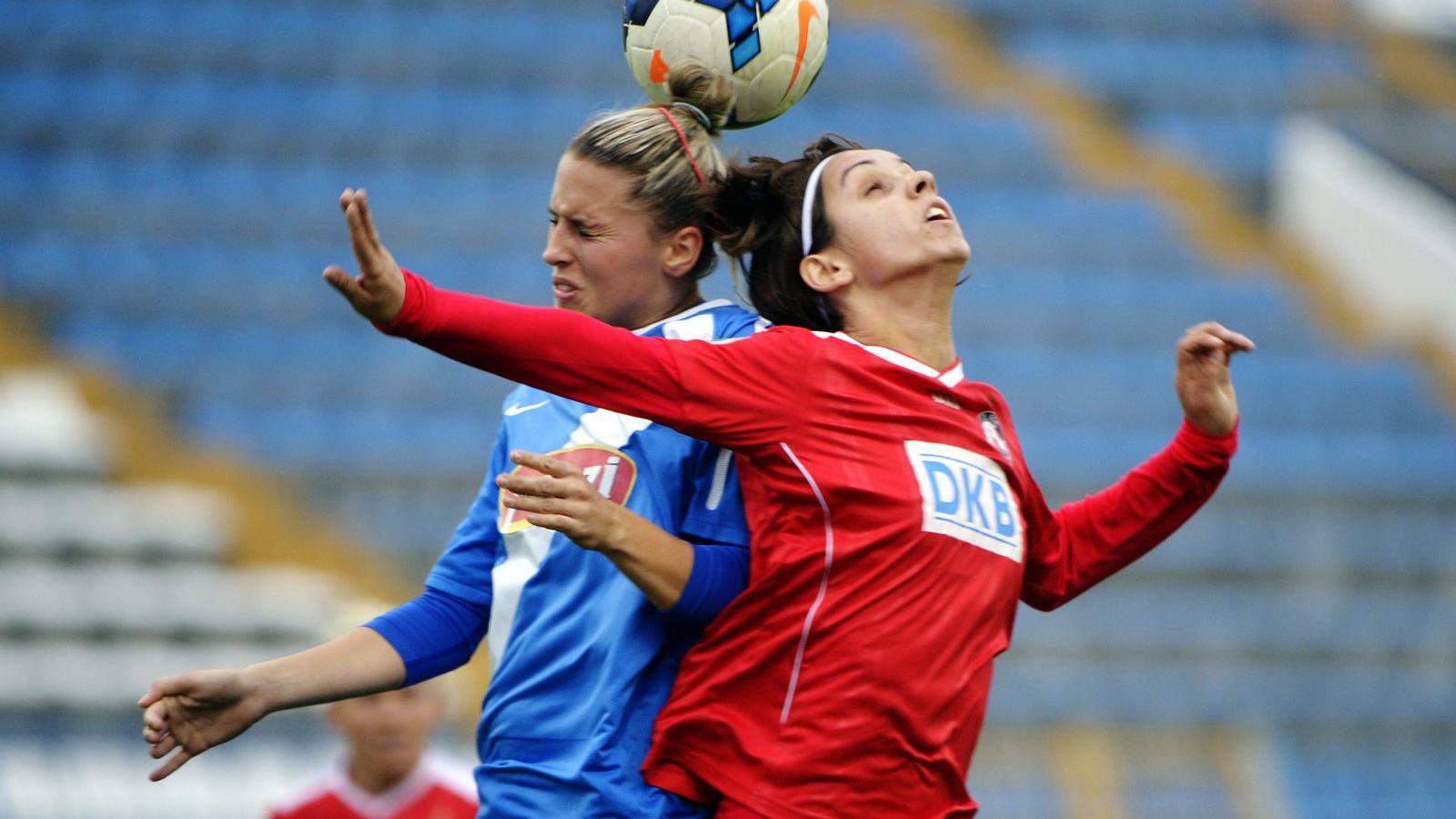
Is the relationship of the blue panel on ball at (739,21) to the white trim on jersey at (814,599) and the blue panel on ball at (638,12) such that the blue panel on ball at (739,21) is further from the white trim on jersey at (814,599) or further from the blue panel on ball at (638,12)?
the white trim on jersey at (814,599)

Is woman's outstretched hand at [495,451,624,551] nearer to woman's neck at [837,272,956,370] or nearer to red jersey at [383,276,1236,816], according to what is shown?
red jersey at [383,276,1236,816]

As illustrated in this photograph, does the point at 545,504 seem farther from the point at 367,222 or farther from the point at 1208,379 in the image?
the point at 1208,379

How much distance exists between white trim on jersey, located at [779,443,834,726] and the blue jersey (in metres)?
0.14

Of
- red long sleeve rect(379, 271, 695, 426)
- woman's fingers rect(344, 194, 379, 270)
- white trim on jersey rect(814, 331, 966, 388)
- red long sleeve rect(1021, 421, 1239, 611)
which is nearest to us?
woman's fingers rect(344, 194, 379, 270)

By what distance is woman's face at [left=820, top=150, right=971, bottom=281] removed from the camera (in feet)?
8.18

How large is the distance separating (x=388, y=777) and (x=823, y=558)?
229 cm

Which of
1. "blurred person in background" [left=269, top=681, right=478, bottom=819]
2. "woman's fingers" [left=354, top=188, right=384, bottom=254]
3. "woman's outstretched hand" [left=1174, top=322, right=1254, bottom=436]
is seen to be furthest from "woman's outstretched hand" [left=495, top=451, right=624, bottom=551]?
"blurred person in background" [left=269, top=681, right=478, bottom=819]

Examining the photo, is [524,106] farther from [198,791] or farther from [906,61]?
[198,791]

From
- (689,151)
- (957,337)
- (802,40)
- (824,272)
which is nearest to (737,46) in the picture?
(802,40)

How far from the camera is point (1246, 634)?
8289 millimetres

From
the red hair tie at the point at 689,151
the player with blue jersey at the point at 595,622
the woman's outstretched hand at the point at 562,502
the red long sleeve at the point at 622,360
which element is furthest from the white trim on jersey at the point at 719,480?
the red hair tie at the point at 689,151

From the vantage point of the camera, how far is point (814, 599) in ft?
7.58

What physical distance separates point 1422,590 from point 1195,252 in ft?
10.7

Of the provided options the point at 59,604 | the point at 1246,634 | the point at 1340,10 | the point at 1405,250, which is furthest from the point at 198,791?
the point at 1340,10
